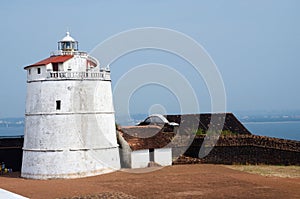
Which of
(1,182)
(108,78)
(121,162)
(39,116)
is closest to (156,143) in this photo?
(121,162)

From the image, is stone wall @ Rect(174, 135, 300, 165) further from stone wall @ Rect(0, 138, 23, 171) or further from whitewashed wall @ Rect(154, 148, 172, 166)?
stone wall @ Rect(0, 138, 23, 171)

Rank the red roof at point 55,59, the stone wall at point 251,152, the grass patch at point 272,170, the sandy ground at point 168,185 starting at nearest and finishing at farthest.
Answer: the sandy ground at point 168,185, the grass patch at point 272,170, the red roof at point 55,59, the stone wall at point 251,152

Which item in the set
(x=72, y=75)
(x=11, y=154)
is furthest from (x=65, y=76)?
(x=11, y=154)

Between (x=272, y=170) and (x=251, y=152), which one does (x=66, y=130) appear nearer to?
(x=251, y=152)

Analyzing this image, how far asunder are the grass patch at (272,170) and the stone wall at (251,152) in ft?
2.93

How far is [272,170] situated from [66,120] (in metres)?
12.2

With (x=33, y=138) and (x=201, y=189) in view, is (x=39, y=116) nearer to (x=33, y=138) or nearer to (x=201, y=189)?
(x=33, y=138)

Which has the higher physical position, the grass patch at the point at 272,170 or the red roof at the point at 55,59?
the red roof at the point at 55,59

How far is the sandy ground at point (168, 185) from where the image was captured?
850 inches

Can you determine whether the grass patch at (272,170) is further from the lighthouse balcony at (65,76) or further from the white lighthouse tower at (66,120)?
the lighthouse balcony at (65,76)

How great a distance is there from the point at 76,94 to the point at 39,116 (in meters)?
2.49

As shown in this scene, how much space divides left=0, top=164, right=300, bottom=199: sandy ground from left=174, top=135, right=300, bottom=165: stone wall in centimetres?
280

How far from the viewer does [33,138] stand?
2883 cm

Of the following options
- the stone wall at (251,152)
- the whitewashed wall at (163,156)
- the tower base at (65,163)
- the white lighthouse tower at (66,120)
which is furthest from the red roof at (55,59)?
the stone wall at (251,152)
